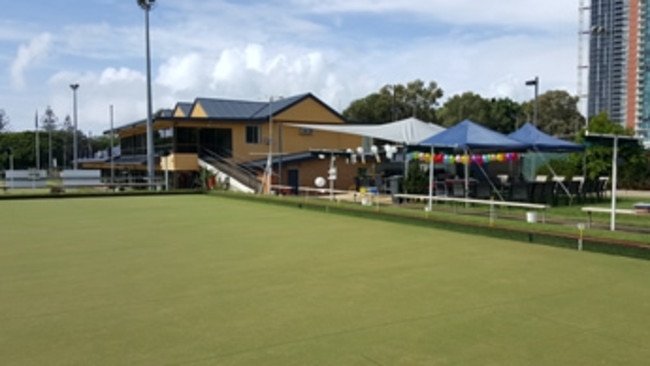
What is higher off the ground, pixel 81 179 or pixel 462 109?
pixel 462 109

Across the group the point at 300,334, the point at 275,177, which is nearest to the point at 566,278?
the point at 300,334

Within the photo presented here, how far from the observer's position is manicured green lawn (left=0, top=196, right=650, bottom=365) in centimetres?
379

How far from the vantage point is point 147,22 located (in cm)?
2542

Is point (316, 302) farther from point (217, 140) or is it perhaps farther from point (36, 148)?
point (36, 148)

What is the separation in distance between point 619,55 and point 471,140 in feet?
76.9

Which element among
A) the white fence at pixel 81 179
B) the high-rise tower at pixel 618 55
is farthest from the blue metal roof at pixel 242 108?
the high-rise tower at pixel 618 55

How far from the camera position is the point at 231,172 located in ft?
83.0

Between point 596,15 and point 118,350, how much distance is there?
1419 inches

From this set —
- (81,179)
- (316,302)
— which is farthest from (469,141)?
(81,179)

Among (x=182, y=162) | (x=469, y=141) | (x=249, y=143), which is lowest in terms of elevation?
(x=182, y=162)

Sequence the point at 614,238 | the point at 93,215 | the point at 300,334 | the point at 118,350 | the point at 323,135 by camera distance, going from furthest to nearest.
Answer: the point at 323,135, the point at 93,215, the point at 614,238, the point at 300,334, the point at 118,350

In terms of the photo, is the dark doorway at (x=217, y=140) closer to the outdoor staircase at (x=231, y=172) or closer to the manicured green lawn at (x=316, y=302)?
the outdoor staircase at (x=231, y=172)

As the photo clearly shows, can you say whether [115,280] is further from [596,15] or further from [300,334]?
[596,15]

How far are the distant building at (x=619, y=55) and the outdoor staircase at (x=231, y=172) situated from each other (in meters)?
20.1
